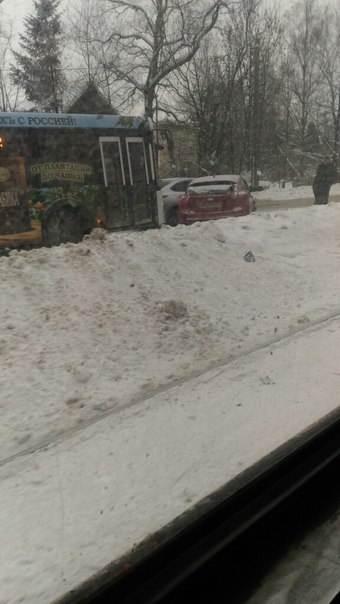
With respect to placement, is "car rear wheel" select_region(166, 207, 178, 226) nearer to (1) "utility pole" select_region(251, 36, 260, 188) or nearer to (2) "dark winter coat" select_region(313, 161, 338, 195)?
(2) "dark winter coat" select_region(313, 161, 338, 195)

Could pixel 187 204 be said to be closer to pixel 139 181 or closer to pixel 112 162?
pixel 139 181

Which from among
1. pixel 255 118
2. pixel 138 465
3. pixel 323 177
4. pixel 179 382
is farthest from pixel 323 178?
pixel 138 465

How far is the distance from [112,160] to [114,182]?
40 centimetres

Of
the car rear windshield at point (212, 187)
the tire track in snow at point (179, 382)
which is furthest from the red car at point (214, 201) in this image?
the tire track in snow at point (179, 382)

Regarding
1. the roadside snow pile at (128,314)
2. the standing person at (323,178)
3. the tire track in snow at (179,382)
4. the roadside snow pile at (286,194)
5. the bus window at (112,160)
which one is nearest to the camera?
the tire track in snow at (179,382)

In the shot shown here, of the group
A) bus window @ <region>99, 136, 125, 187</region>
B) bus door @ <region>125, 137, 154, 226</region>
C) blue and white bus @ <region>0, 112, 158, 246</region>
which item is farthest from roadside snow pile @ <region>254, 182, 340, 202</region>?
bus window @ <region>99, 136, 125, 187</region>

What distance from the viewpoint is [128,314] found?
5395mm

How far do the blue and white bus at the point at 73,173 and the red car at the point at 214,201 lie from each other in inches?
49.9

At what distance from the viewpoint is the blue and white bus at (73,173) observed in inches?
378

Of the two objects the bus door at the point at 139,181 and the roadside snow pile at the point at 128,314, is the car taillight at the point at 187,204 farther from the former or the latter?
the roadside snow pile at the point at 128,314

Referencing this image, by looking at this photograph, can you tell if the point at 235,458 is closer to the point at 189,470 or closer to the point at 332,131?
the point at 189,470

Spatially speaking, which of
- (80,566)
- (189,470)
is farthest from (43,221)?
(80,566)

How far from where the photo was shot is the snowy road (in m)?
2.35

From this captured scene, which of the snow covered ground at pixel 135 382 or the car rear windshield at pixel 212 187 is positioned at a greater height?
the car rear windshield at pixel 212 187
